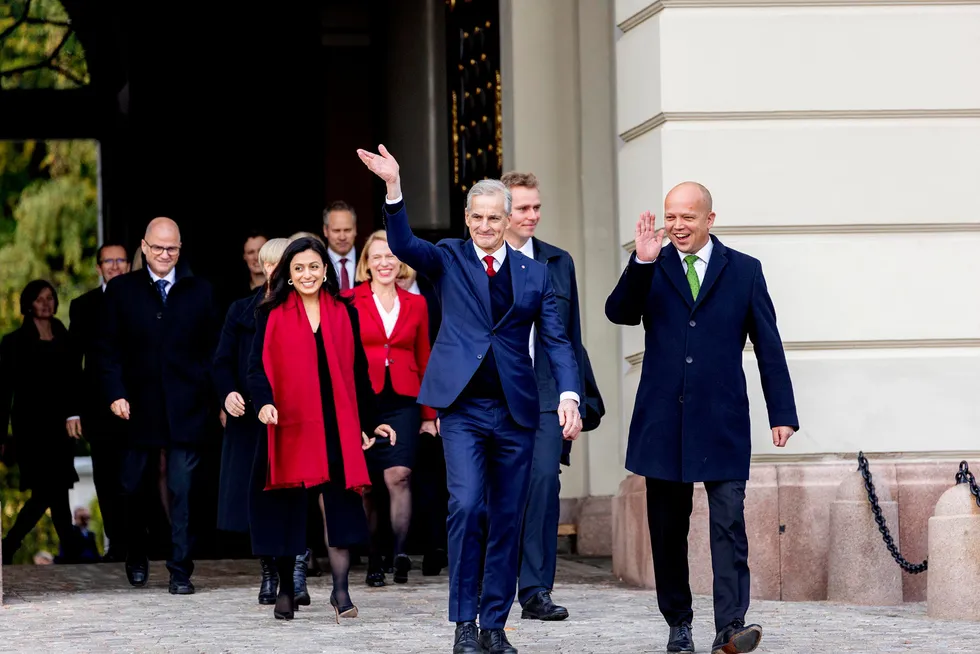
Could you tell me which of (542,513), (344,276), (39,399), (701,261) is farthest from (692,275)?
(39,399)

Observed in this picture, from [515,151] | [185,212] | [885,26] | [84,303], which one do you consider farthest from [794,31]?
[185,212]

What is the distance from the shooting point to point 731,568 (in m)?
7.79

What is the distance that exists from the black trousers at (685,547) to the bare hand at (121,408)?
366 centimetres

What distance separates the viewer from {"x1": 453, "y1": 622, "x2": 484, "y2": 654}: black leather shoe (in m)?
7.57

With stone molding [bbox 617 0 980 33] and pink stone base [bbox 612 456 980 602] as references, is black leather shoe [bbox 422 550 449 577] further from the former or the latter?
stone molding [bbox 617 0 980 33]

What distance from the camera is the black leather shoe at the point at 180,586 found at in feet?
34.4

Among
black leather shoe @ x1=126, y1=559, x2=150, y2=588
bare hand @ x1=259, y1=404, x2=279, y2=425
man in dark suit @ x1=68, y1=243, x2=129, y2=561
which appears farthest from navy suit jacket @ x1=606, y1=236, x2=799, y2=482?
man in dark suit @ x1=68, y1=243, x2=129, y2=561

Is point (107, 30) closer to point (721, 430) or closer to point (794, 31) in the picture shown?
point (794, 31)

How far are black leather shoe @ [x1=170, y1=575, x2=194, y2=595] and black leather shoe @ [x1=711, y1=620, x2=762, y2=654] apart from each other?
3.64 m

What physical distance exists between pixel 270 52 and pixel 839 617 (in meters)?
9.58

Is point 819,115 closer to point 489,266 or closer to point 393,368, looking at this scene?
point 393,368

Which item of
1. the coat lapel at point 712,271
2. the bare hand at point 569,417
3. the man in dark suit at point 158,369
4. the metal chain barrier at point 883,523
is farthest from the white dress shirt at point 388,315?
the bare hand at point 569,417

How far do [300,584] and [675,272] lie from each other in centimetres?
266

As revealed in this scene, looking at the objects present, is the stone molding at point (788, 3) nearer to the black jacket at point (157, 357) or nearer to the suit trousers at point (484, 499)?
Answer: the black jacket at point (157, 357)
